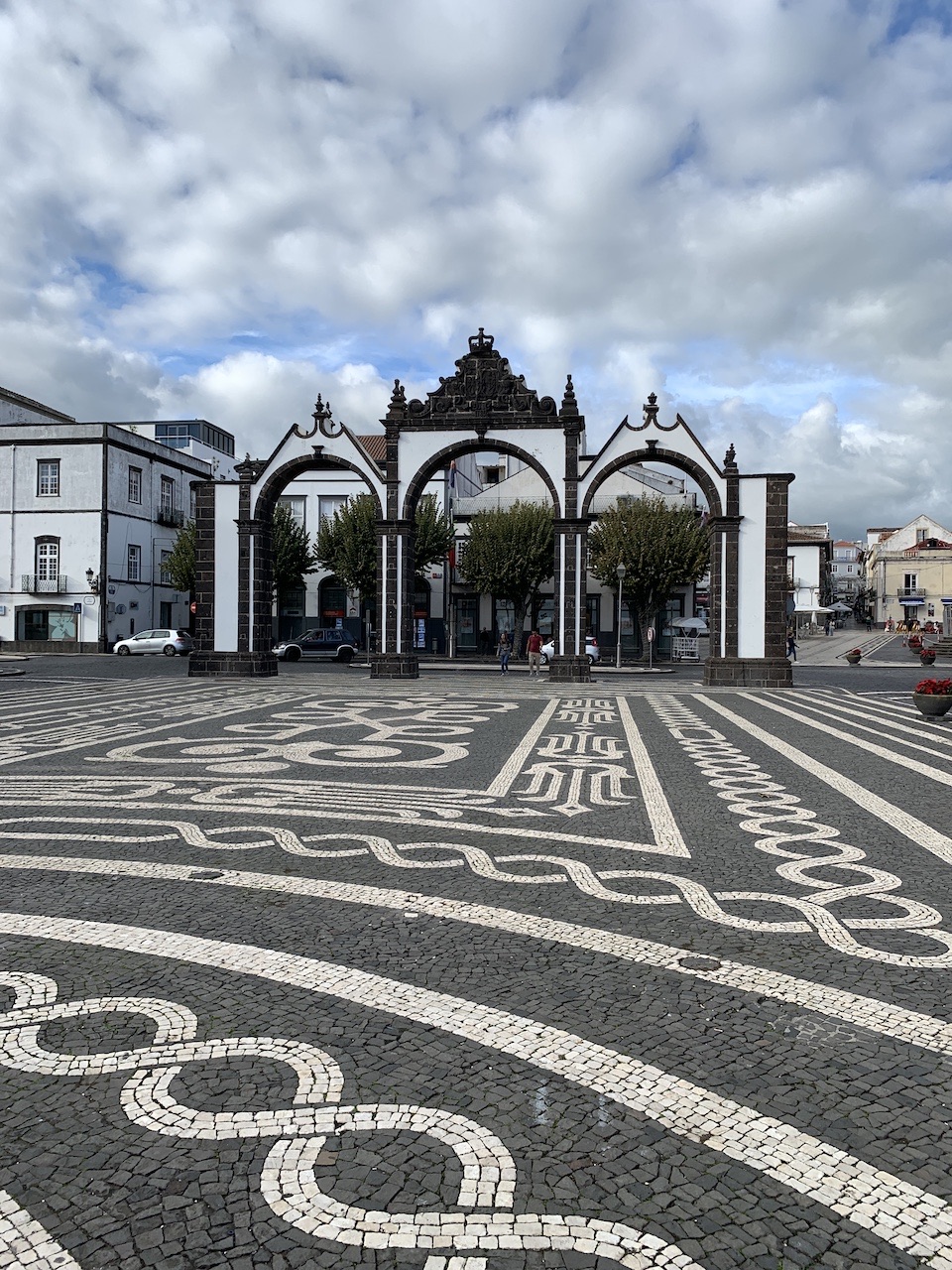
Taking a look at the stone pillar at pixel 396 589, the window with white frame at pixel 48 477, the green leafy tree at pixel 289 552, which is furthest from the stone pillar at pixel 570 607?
the window with white frame at pixel 48 477

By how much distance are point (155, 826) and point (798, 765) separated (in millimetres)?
6627

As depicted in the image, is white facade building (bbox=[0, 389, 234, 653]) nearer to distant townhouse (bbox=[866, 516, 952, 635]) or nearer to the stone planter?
the stone planter

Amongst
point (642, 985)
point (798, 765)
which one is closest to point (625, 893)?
point (642, 985)

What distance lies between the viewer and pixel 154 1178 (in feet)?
8.65

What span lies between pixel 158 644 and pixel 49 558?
731 cm

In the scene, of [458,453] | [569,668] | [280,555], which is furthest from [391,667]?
[280,555]

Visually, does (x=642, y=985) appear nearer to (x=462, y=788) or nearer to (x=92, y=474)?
(x=462, y=788)

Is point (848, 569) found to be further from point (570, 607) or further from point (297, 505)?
point (570, 607)

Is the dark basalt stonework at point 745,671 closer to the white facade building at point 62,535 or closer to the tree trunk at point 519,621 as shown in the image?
the tree trunk at point 519,621

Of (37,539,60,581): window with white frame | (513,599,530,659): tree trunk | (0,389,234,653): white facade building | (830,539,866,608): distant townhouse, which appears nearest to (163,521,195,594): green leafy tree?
(0,389,234,653): white facade building

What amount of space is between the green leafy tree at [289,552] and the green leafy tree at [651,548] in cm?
1373

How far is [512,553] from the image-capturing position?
42438 mm

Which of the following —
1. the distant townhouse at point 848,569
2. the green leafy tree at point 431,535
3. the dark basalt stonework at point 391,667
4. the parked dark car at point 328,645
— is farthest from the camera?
the distant townhouse at point 848,569

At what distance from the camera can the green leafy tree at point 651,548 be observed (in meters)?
40.6
